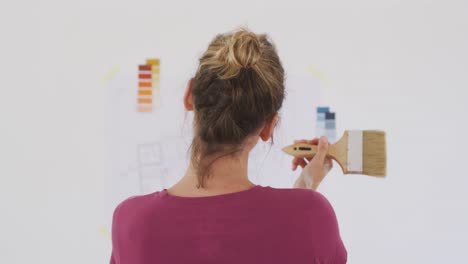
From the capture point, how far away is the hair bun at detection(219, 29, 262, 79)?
47 cm

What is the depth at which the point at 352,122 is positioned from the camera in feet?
2.99

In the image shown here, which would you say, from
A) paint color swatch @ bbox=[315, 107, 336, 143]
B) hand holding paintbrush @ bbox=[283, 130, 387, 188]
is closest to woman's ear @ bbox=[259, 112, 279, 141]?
hand holding paintbrush @ bbox=[283, 130, 387, 188]

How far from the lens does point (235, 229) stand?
0.46 meters

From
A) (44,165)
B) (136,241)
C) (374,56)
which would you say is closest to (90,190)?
(44,165)

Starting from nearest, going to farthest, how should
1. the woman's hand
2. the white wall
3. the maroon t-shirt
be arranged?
the maroon t-shirt
the woman's hand
the white wall

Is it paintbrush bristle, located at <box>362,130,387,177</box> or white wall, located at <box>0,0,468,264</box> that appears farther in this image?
white wall, located at <box>0,0,468,264</box>

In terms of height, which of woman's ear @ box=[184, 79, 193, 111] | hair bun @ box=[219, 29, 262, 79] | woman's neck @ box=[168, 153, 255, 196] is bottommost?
woman's neck @ box=[168, 153, 255, 196]

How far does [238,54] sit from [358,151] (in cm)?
30

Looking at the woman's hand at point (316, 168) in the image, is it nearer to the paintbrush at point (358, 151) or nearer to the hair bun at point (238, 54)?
the paintbrush at point (358, 151)

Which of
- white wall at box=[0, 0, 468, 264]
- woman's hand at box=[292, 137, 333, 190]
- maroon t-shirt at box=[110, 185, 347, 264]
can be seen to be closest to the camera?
maroon t-shirt at box=[110, 185, 347, 264]

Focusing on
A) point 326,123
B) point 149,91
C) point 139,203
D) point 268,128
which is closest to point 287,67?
point 326,123

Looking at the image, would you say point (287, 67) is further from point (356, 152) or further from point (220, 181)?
point (220, 181)

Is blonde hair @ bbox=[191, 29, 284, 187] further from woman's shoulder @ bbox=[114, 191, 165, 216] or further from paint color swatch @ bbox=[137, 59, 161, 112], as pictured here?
paint color swatch @ bbox=[137, 59, 161, 112]

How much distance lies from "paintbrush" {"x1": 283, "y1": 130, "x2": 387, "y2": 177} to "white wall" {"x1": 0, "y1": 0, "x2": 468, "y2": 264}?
0.24m
